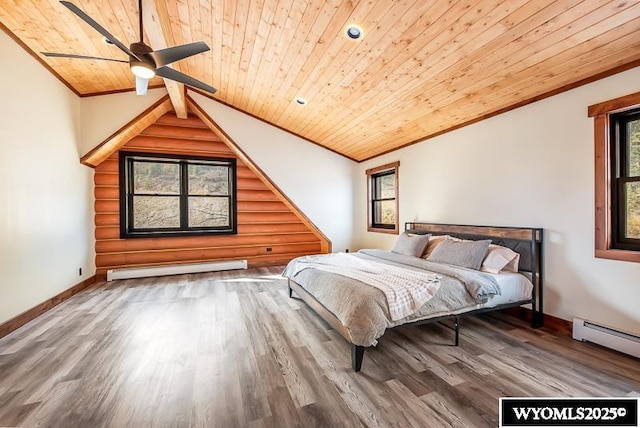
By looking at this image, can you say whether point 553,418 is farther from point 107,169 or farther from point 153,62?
point 107,169

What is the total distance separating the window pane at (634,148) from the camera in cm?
243

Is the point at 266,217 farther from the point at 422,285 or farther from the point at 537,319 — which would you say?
the point at 537,319

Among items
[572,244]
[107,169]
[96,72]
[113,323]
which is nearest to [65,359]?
[113,323]

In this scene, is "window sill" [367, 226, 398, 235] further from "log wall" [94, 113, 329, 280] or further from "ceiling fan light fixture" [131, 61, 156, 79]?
"ceiling fan light fixture" [131, 61, 156, 79]

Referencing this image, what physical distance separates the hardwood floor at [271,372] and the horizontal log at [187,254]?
74.6 inches

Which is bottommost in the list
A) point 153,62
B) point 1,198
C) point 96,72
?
point 1,198

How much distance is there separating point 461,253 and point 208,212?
15.5 feet

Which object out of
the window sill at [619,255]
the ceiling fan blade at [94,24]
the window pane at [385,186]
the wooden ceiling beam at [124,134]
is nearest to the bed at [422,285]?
the window sill at [619,255]

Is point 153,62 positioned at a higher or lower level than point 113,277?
higher

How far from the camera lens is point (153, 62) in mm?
2297

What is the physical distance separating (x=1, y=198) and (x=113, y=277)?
2.60 m

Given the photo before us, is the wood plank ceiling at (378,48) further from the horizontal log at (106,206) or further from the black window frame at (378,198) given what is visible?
the horizontal log at (106,206)

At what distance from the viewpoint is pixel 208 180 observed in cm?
580

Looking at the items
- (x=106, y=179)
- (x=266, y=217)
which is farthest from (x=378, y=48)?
(x=106, y=179)
